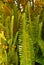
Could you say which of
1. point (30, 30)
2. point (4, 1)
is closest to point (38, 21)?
point (30, 30)

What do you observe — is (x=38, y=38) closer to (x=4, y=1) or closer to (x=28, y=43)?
(x=28, y=43)

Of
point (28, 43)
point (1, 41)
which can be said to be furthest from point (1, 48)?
point (28, 43)

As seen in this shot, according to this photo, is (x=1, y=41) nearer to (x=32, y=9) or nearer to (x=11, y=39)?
(x=11, y=39)

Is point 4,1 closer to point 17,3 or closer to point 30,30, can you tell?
point 17,3

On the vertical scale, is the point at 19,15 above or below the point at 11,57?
above

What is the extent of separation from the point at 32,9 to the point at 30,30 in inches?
4.7

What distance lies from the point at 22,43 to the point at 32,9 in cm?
19

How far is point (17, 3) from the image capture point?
22.3 inches

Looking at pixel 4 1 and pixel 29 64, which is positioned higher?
pixel 4 1

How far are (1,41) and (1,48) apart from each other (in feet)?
0.07

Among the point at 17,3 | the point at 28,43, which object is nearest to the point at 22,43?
the point at 28,43

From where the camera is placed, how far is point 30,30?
45cm

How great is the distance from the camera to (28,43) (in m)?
0.39

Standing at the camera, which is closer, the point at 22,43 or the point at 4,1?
the point at 22,43
